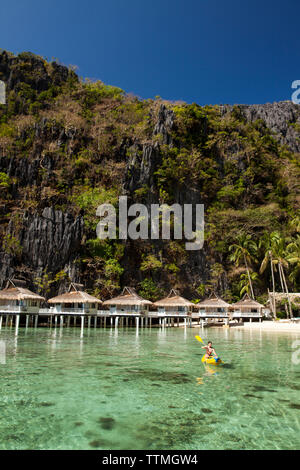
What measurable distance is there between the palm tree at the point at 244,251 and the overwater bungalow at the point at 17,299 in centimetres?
2259

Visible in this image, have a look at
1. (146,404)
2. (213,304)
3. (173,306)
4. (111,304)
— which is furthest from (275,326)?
(146,404)

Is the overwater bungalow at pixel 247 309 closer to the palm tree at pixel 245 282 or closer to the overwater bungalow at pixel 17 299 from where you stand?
the palm tree at pixel 245 282

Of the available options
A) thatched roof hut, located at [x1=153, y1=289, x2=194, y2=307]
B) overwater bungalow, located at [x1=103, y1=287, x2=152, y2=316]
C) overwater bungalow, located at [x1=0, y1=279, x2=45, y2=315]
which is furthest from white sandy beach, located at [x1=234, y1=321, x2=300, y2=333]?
overwater bungalow, located at [x1=0, y1=279, x2=45, y2=315]

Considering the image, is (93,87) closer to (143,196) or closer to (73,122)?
(73,122)

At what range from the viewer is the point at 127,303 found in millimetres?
30625

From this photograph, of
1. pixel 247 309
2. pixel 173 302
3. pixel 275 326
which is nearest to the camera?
pixel 275 326

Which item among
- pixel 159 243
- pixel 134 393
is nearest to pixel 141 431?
pixel 134 393

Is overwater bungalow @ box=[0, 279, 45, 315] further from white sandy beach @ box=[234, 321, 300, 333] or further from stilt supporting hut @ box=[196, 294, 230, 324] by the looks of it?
white sandy beach @ box=[234, 321, 300, 333]

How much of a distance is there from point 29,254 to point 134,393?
87.5ft

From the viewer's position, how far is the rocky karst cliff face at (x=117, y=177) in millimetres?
34062

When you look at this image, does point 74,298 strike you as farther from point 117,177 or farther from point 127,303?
point 117,177

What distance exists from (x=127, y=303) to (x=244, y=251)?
16596 mm

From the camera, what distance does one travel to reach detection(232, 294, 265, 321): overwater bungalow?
35.6 m

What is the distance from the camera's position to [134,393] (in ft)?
28.1
